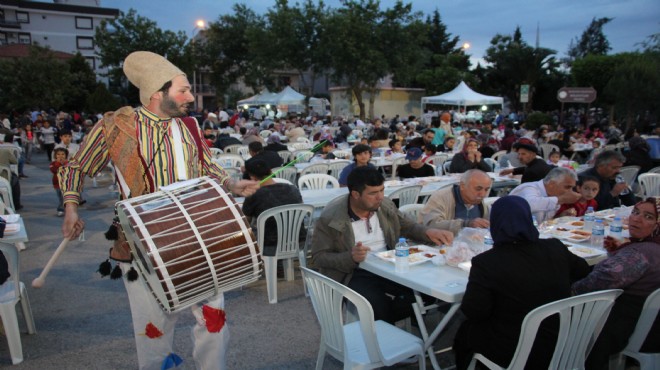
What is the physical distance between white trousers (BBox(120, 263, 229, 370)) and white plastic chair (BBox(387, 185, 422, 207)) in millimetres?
3665

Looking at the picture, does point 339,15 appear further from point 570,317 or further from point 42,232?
point 570,317

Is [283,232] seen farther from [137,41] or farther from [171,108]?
[137,41]

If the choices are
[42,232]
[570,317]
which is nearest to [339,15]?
[42,232]

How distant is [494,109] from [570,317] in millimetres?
39364

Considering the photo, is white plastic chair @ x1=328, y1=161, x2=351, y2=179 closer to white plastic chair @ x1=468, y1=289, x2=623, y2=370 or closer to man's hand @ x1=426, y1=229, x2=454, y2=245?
man's hand @ x1=426, y1=229, x2=454, y2=245

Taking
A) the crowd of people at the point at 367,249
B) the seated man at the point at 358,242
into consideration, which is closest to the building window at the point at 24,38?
the seated man at the point at 358,242

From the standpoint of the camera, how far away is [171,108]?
9.02 ft

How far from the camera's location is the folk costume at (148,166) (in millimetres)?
2682

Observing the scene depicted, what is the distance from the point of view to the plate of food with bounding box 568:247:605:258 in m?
3.79

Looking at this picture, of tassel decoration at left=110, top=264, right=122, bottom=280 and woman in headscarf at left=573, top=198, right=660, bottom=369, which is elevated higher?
tassel decoration at left=110, top=264, right=122, bottom=280

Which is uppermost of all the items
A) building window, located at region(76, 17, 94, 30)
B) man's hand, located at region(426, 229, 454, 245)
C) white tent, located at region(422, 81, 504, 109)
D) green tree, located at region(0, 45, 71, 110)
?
building window, located at region(76, 17, 94, 30)

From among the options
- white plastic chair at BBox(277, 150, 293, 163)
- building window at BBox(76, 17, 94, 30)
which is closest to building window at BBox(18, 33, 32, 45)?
building window at BBox(76, 17, 94, 30)

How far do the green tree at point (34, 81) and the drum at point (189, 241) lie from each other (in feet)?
111

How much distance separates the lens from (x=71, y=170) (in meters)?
2.65
